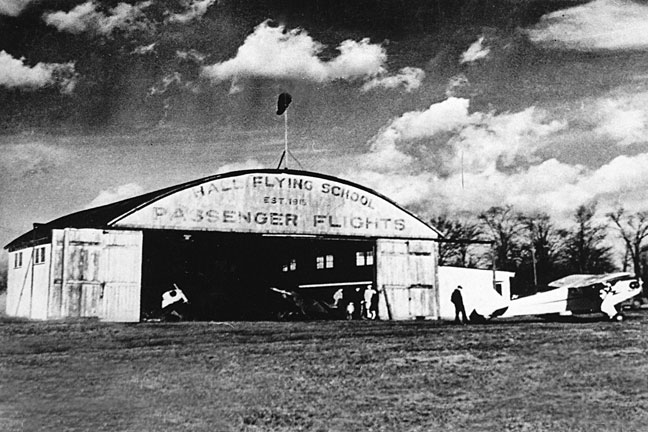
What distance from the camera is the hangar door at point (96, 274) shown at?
13.3 m

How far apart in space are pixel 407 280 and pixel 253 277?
22.7 feet

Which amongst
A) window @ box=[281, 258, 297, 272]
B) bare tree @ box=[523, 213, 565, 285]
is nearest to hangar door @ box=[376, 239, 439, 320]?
bare tree @ box=[523, 213, 565, 285]

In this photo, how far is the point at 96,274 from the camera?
44.7 feet

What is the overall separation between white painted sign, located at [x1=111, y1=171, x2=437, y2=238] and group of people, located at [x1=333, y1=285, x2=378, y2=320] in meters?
1.98

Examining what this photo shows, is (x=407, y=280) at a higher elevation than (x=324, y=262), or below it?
below

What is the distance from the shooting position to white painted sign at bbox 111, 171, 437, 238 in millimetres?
13992

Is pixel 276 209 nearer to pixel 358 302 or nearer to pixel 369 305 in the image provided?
pixel 369 305

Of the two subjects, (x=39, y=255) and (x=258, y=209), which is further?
(x=258, y=209)

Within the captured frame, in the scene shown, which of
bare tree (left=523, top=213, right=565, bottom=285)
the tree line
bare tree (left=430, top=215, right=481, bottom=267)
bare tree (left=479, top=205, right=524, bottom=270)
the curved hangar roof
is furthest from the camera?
bare tree (left=430, top=215, right=481, bottom=267)

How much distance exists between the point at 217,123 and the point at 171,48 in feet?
3.99

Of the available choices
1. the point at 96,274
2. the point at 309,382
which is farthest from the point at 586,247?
the point at 96,274

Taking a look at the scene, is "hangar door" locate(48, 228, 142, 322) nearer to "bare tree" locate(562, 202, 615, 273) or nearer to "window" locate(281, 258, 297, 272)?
"bare tree" locate(562, 202, 615, 273)

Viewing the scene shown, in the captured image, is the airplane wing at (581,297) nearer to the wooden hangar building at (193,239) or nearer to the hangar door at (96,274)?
the wooden hangar building at (193,239)

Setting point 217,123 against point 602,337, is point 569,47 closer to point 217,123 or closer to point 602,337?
point 602,337
